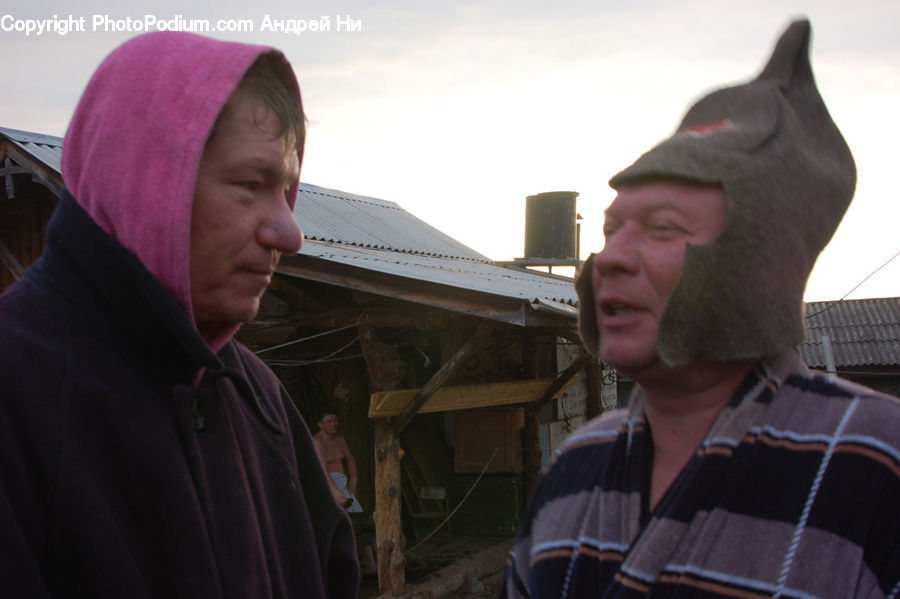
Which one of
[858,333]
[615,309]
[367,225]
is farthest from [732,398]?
[858,333]

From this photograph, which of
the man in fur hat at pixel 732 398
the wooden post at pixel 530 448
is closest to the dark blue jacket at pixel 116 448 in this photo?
the man in fur hat at pixel 732 398

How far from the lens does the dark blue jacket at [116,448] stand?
1.17m

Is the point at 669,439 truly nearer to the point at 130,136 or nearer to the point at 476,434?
the point at 130,136

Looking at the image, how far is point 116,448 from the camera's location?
127cm

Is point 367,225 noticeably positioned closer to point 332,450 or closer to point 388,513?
point 332,450

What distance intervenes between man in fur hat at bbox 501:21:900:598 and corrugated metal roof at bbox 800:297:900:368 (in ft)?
53.0

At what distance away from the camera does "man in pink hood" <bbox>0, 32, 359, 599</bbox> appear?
1181mm

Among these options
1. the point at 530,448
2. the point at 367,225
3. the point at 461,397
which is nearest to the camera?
the point at 461,397

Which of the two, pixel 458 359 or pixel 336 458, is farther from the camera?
pixel 336 458

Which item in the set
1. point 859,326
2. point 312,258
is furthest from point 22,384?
point 859,326

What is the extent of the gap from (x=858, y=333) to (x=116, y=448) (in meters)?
20.9

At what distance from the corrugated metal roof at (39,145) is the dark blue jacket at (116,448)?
270 inches

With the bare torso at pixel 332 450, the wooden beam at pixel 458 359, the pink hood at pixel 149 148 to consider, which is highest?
the pink hood at pixel 149 148

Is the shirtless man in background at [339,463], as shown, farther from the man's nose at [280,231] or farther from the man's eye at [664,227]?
the man's eye at [664,227]
